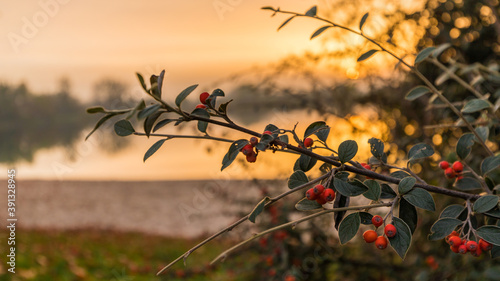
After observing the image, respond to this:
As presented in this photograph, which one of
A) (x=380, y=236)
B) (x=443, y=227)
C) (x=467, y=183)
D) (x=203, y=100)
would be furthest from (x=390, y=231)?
(x=467, y=183)

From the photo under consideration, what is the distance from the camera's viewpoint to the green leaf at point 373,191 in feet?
1.91

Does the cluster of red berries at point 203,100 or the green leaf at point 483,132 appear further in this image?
the green leaf at point 483,132

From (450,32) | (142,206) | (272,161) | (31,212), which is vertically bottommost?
(142,206)

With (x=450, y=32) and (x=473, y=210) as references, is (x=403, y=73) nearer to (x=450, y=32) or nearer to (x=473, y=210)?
(x=450, y=32)

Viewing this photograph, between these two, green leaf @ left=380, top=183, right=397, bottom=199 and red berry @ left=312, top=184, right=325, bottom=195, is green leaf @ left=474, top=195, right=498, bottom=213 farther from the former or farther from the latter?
red berry @ left=312, top=184, right=325, bottom=195

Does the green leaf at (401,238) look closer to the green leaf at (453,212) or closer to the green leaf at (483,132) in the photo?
the green leaf at (453,212)

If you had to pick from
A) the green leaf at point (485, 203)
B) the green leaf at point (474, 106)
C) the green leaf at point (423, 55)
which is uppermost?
the green leaf at point (423, 55)

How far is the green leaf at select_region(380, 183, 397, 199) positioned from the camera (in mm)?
624

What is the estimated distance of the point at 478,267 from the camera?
60.6 inches

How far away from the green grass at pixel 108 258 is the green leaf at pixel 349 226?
1.55 meters

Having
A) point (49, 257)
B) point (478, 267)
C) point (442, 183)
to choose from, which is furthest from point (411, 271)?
point (49, 257)

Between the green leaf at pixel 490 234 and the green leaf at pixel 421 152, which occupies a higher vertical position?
the green leaf at pixel 421 152

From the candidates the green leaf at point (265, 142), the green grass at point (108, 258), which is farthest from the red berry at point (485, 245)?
the green grass at point (108, 258)

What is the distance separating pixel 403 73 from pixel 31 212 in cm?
614
